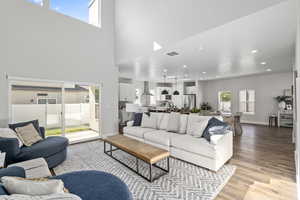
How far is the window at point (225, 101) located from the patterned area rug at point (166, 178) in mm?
6964

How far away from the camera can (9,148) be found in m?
2.39

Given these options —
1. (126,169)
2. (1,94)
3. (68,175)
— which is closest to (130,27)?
(1,94)

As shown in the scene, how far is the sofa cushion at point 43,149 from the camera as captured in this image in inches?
101

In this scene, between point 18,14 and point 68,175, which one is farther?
point 18,14

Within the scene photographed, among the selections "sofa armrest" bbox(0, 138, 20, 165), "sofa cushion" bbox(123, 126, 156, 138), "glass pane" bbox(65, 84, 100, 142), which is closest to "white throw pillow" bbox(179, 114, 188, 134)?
"sofa cushion" bbox(123, 126, 156, 138)

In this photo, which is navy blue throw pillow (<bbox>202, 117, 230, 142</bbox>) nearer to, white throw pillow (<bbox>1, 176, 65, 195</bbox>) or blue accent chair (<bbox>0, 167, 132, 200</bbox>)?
blue accent chair (<bbox>0, 167, 132, 200</bbox>)

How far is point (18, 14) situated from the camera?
12.2 ft

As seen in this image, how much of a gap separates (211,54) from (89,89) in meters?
4.29

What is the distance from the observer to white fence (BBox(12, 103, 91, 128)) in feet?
12.9

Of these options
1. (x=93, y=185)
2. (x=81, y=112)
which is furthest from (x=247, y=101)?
(x=93, y=185)

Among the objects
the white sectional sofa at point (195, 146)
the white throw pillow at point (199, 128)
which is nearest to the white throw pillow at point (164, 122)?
the white sectional sofa at point (195, 146)

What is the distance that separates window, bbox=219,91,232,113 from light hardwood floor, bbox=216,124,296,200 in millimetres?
4857

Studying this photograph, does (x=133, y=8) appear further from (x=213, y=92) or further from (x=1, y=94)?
(x=213, y=92)

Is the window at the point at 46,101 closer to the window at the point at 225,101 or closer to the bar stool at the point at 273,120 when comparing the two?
the window at the point at 225,101
